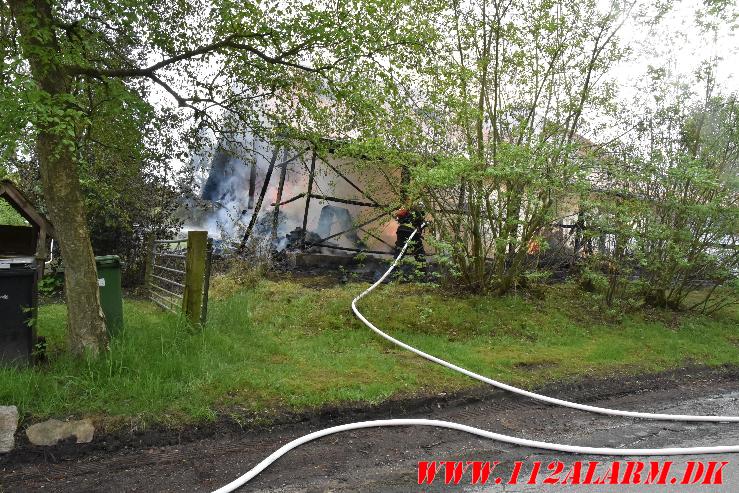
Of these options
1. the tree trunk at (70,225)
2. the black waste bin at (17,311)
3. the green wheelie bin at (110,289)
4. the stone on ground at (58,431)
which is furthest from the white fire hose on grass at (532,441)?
the green wheelie bin at (110,289)

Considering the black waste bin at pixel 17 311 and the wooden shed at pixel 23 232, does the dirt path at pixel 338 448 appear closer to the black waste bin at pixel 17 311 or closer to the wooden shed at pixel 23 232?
the black waste bin at pixel 17 311

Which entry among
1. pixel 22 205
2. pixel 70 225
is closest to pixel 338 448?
pixel 70 225

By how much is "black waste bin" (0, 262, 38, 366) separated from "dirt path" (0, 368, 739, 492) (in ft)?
3.73

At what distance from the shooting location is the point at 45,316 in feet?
20.6

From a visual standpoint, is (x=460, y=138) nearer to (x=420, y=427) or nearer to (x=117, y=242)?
(x=420, y=427)

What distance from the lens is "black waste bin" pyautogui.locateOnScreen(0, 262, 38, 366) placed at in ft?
13.8

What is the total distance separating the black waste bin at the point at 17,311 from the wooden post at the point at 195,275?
1.59 meters

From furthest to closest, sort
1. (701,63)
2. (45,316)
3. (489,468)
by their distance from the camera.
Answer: (701,63) → (45,316) → (489,468)

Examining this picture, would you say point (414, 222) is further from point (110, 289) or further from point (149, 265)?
point (110, 289)

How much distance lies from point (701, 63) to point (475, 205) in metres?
4.87

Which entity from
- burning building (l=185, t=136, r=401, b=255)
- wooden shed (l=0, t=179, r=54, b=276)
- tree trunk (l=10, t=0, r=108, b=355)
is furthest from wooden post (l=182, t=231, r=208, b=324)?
burning building (l=185, t=136, r=401, b=255)

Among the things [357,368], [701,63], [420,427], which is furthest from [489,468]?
[701,63]

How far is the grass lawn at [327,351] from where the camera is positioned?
4.04 metres

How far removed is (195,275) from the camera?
18.8ft
